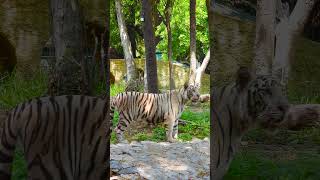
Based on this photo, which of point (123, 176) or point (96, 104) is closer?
point (96, 104)

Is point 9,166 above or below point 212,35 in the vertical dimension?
below

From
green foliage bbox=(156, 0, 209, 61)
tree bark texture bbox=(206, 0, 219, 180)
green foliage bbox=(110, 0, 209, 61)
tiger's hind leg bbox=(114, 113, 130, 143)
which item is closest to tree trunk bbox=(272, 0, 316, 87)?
tree bark texture bbox=(206, 0, 219, 180)

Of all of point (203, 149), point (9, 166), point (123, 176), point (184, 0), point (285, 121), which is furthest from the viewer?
point (184, 0)

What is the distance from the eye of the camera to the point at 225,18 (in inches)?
149

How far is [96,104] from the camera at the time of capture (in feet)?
12.5

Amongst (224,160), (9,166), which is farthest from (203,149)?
(9,166)

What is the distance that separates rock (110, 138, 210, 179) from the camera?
6.18 m

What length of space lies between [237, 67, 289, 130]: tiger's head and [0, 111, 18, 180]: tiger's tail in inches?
70.0

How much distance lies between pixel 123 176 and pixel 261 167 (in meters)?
2.37

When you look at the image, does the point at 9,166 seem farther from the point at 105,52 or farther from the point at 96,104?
the point at 105,52

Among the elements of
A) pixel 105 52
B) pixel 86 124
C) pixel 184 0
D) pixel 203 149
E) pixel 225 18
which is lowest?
pixel 203 149

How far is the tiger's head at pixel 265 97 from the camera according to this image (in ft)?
12.1

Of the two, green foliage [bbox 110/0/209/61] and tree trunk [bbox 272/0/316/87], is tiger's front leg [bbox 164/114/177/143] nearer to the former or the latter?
tree trunk [bbox 272/0/316/87]

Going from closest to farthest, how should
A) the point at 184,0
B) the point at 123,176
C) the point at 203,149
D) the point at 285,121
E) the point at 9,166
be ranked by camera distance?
the point at 9,166, the point at 285,121, the point at 123,176, the point at 203,149, the point at 184,0
